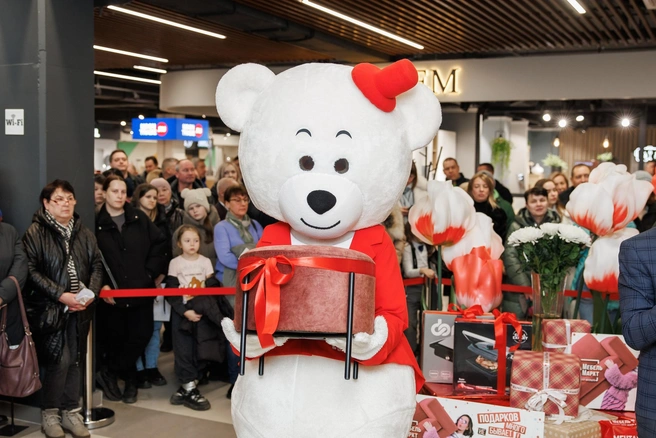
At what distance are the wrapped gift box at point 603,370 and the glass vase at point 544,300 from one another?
15 centimetres

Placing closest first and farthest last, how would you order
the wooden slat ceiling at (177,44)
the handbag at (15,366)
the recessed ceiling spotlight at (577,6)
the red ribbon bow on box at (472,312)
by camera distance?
the red ribbon bow on box at (472,312) → the handbag at (15,366) → the recessed ceiling spotlight at (577,6) → the wooden slat ceiling at (177,44)

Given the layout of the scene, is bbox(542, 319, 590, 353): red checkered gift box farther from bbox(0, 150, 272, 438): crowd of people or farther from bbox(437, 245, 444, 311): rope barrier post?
bbox(0, 150, 272, 438): crowd of people

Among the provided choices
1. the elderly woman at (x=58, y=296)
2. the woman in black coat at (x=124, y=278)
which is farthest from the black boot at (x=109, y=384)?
the elderly woman at (x=58, y=296)

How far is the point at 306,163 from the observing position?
2295mm

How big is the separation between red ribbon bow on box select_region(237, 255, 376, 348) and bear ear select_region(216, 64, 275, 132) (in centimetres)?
60

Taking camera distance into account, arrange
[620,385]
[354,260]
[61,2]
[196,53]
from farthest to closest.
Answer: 1. [196,53]
2. [61,2]
3. [620,385]
4. [354,260]

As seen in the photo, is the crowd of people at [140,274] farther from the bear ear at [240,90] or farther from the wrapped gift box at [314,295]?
the wrapped gift box at [314,295]

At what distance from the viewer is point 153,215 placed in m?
5.75

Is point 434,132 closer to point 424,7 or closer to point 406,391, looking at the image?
point 406,391

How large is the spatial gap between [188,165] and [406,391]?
5084 mm

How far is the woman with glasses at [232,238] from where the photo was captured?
5180mm

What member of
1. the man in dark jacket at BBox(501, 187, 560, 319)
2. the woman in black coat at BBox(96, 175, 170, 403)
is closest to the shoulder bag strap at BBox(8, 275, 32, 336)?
the woman in black coat at BBox(96, 175, 170, 403)

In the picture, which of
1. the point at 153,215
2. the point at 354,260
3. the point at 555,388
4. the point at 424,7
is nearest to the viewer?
the point at 354,260

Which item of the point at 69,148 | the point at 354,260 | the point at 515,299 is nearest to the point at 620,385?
the point at 354,260
